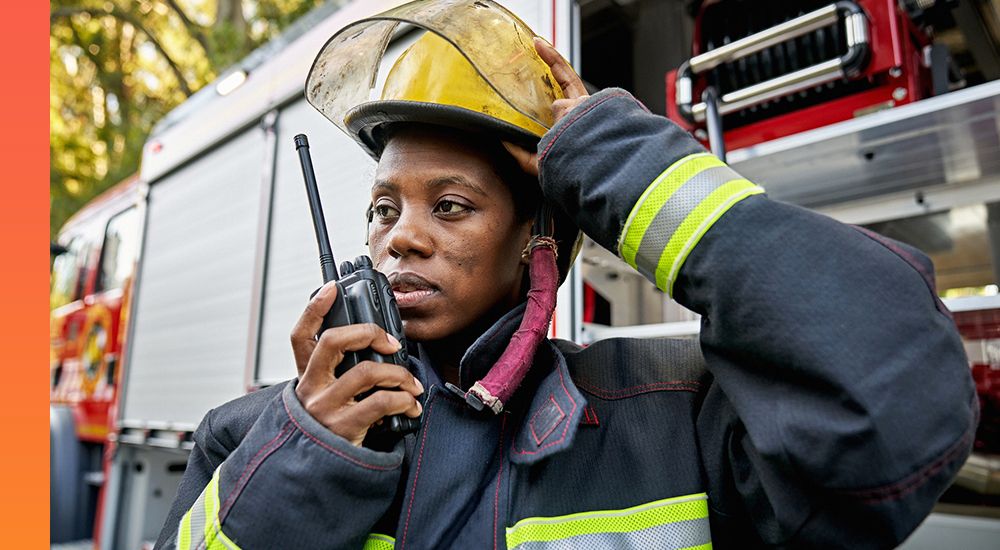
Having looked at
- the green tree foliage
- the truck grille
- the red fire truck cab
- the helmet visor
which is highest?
the green tree foliage

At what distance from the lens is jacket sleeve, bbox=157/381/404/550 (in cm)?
94

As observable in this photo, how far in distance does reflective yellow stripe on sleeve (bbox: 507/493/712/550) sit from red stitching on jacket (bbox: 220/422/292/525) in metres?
0.33

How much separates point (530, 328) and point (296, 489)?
1.36 ft

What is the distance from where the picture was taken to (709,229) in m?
0.92

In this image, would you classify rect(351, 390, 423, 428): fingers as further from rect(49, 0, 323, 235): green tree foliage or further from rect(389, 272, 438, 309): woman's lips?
rect(49, 0, 323, 235): green tree foliage

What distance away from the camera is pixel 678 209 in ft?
3.08

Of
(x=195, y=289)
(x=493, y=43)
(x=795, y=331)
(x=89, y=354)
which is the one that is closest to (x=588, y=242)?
(x=493, y=43)

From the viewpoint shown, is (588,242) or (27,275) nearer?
(27,275)

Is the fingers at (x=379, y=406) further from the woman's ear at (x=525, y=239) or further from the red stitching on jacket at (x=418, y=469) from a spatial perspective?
the woman's ear at (x=525, y=239)

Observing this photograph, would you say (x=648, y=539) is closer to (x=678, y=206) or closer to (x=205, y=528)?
(x=678, y=206)

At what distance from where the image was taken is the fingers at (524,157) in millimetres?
1183

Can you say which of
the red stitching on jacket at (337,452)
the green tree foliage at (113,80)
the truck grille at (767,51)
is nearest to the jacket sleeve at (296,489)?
the red stitching on jacket at (337,452)

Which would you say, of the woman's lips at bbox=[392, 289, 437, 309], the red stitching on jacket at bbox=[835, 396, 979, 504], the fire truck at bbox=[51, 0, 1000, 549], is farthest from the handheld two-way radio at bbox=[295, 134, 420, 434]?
the fire truck at bbox=[51, 0, 1000, 549]

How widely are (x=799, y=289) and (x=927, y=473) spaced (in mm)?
247
